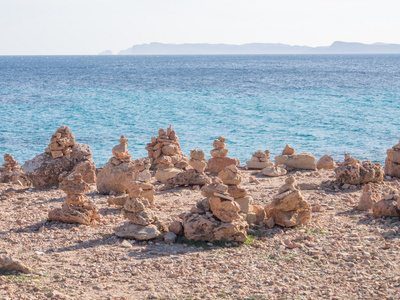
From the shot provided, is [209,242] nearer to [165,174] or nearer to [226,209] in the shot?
[226,209]

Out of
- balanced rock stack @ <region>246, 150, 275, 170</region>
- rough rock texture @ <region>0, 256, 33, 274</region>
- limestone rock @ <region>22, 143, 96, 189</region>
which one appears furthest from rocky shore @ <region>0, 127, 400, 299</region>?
balanced rock stack @ <region>246, 150, 275, 170</region>

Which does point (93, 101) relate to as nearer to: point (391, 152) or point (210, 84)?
point (210, 84)

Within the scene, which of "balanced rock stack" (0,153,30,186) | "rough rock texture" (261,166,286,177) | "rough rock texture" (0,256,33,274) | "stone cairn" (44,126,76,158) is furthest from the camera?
"balanced rock stack" (0,153,30,186)

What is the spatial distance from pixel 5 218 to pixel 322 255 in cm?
717

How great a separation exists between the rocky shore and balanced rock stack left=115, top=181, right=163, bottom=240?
0.08ft

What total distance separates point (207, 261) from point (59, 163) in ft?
26.2

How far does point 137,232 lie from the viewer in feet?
33.9

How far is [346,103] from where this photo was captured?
Result: 47.8 m

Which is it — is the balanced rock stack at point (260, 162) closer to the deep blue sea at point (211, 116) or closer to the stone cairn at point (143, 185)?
the stone cairn at point (143, 185)

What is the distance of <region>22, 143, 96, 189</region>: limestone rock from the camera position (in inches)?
615

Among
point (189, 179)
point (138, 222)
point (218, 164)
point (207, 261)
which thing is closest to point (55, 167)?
point (189, 179)

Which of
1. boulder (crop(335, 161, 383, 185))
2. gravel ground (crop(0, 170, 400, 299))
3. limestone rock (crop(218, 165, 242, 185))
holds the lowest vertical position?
gravel ground (crop(0, 170, 400, 299))

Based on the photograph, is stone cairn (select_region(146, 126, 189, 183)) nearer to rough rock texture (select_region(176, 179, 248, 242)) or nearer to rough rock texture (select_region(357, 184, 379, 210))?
rough rock texture (select_region(176, 179, 248, 242))

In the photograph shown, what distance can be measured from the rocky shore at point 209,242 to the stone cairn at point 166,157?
1.49 meters
